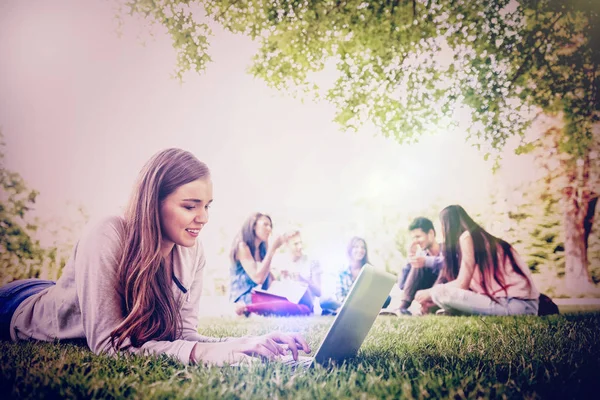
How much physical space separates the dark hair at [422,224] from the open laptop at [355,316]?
3319mm

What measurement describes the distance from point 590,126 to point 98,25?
5523 millimetres

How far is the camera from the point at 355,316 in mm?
1493

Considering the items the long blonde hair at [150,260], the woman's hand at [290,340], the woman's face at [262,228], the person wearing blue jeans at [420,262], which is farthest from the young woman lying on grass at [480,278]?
the long blonde hair at [150,260]

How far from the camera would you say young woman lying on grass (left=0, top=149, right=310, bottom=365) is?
1.64 m

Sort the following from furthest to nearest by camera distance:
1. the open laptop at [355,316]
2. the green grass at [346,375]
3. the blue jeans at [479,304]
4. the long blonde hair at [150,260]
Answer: the blue jeans at [479,304]
the long blonde hair at [150,260]
the open laptop at [355,316]
the green grass at [346,375]

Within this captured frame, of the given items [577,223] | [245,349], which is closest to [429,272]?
[577,223]

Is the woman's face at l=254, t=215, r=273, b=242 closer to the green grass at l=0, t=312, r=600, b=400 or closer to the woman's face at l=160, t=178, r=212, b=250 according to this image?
the woman's face at l=160, t=178, r=212, b=250

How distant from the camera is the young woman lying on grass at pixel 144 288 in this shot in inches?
64.6

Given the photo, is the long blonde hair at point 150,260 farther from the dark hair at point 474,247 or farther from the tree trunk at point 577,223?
the tree trunk at point 577,223

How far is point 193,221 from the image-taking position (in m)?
2.09

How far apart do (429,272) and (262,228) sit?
2.02 meters

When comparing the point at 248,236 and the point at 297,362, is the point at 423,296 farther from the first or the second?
the point at 297,362

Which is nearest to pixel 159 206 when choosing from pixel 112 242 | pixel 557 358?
pixel 112 242

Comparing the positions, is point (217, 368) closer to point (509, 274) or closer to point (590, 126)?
point (509, 274)
